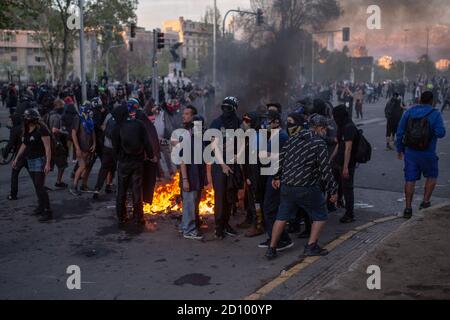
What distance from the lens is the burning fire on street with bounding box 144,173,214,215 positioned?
25.5ft

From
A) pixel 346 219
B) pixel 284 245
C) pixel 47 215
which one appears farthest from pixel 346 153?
pixel 47 215

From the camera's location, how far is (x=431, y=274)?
5.03 metres

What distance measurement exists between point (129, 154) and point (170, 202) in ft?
4.20

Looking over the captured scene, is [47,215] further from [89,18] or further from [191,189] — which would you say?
[89,18]

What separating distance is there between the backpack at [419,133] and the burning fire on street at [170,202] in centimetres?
303

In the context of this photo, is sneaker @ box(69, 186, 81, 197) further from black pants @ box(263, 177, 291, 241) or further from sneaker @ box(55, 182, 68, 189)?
black pants @ box(263, 177, 291, 241)

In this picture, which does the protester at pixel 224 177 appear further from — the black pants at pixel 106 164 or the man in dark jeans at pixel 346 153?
the black pants at pixel 106 164

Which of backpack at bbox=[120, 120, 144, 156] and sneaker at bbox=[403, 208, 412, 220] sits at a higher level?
backpack at bbox=[120, 120, 144, 156]

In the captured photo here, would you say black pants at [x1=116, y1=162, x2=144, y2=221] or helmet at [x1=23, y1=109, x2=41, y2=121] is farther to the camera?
helmet at [x1=23, y1=109, x2=41, y2=121]

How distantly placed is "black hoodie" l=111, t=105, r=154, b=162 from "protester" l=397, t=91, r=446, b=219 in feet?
12.0

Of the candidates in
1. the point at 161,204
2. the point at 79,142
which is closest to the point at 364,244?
the point at 161,204

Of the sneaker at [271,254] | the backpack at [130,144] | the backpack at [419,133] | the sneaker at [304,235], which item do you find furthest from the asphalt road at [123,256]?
the backpack at [419,133]

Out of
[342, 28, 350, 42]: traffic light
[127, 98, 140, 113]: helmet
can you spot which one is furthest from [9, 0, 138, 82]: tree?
[127, 98, 140, 113]: helmet
